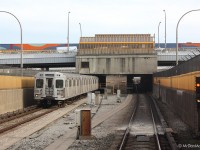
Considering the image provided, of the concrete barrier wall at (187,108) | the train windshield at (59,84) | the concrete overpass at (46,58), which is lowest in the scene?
the concrete barrier wall at (187,108)

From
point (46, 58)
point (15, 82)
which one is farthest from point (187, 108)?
point (46, 58)

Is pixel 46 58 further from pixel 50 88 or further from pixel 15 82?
pixel 15 82

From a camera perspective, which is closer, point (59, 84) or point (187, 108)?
point (187, 108)

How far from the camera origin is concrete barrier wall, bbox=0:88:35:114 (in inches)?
1133

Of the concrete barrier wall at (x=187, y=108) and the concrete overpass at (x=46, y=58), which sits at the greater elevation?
the concrete overpass at (x=46, y=58)

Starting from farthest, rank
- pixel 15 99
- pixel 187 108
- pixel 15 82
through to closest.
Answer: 1. pixel 15 82
2. pixel 15 99
3. pixel 187 108

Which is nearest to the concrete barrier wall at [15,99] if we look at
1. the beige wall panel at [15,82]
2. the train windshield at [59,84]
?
the beige wall panel at [15,82]

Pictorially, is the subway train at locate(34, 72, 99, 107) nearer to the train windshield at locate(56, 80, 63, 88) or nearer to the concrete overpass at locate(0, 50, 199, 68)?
the train windshield at locate(56, 80, 63, 88)

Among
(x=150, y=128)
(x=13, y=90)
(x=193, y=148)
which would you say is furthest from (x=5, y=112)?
(x=193, y=148)

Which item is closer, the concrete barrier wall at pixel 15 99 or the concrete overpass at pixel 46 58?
the concrete barrier wall at pixel 15 99

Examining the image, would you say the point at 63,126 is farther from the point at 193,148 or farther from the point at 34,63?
the point at 34,63

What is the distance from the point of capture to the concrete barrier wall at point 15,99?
28.8 m

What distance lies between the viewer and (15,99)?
32.8 metres

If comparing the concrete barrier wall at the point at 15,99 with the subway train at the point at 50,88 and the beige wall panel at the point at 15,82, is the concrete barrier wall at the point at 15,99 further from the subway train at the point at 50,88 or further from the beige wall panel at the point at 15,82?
the subway train at the point at 50,88
